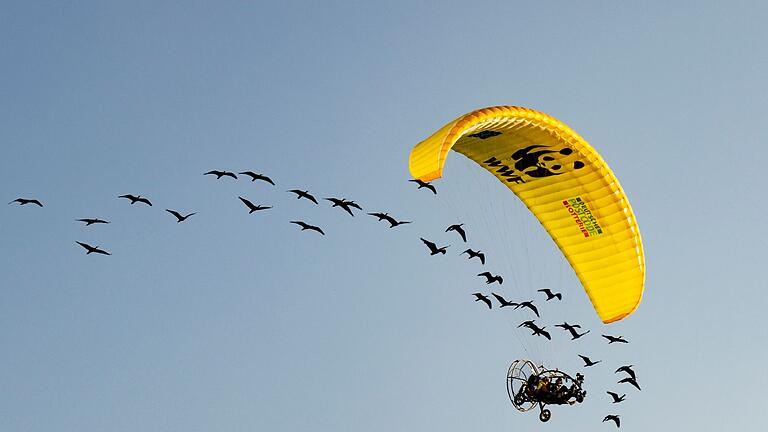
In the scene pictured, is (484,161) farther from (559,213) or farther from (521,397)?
(521,397)

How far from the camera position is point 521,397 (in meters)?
44.7

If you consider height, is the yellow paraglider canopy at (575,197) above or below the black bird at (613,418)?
above

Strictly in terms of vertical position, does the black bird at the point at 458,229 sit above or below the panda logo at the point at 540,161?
below

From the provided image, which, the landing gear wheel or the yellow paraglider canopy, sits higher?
the yellow paraglider canopy

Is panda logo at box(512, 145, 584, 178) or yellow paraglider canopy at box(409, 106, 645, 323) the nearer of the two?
yellow paraglider canopy at box(409, 106, 645, 323)

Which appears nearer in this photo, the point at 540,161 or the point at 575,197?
the point at 540,161

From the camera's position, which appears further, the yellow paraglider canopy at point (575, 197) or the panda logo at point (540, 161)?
the panda logo at point (540, 161)

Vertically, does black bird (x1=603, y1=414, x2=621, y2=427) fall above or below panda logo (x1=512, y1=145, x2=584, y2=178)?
below

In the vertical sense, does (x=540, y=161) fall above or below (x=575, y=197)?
above

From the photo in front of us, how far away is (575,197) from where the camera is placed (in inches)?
1844

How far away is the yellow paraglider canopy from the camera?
45375mm

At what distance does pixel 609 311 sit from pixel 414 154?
10.5 meters

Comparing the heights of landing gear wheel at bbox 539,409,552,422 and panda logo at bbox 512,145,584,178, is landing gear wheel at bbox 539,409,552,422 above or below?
below

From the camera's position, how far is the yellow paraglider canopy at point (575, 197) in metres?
45.4
